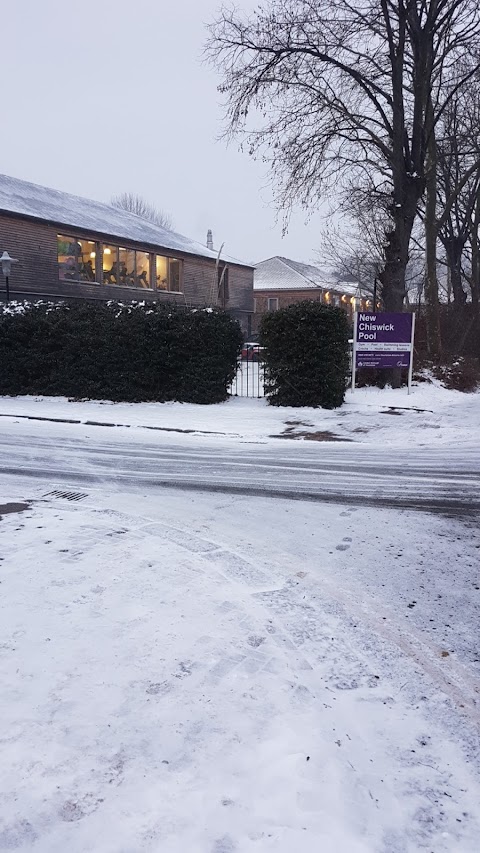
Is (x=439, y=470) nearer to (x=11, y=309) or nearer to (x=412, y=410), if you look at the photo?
(x=412, y=410)

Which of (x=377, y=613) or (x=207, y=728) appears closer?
(x=207, y=728)

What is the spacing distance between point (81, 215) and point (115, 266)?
10.1 ft

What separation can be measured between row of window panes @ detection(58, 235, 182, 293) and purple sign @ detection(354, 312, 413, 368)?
17.4 m

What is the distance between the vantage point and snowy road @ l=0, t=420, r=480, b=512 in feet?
22.6

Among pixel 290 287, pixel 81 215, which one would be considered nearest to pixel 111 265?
pixel 81 215

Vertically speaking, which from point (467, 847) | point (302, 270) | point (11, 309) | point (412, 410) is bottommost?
point (467, 847)

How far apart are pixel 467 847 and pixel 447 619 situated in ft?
5.81

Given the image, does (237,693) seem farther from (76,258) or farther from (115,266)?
(115,266)

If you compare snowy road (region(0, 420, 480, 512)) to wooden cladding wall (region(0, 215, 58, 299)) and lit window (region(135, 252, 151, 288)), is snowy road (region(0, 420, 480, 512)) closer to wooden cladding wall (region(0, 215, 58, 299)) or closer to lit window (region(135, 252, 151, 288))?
wooden cladding wall (region(0, 215, 58, 299))

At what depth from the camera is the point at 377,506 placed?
20.4ft

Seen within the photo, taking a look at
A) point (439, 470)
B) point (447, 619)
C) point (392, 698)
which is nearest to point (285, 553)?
point (447, 619)

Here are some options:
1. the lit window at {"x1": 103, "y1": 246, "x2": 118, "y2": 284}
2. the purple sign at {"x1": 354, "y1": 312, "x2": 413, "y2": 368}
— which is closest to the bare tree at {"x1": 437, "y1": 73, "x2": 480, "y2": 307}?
the purple sign at {"x1": 354, "y1": 312, "x2": 413, "y2": 368}

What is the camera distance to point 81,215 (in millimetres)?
29922

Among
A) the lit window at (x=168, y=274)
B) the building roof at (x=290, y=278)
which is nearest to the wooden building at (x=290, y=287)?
the building roof at (x=290, y=278)
